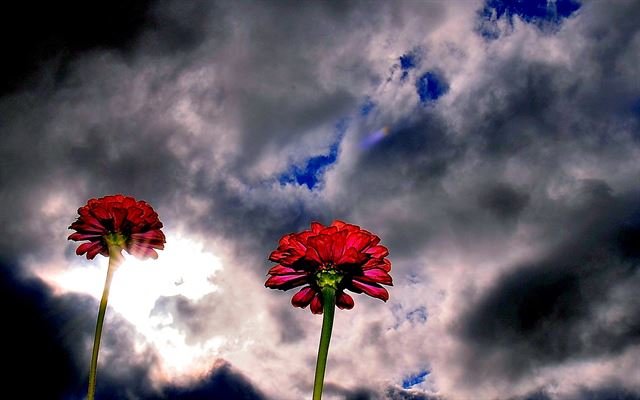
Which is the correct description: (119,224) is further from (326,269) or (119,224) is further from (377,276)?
(377,276)

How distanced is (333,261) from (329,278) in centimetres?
12

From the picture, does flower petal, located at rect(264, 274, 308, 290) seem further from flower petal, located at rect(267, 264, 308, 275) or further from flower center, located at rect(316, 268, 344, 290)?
flower center, located at rect(316, 268, 344, 290)

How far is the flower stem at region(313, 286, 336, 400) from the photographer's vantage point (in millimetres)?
2391

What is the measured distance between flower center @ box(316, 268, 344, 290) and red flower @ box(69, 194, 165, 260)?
8.51 feet

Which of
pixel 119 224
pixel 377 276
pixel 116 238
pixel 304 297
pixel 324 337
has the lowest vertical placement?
pixel 324 337

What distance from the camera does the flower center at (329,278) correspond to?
3416 millimetres

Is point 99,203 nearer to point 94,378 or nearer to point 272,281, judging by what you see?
point 94,378

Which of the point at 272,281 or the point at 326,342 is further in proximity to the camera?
the point at 272,281

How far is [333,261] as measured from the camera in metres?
3.45

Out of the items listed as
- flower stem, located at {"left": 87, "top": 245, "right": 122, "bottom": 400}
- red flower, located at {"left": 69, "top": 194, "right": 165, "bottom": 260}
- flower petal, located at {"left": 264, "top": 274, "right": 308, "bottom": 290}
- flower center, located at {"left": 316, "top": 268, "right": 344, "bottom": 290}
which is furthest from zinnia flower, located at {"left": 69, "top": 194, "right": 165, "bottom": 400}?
flower center, located at {"left": 316, "top": 268, "right": 344, "bottom": 290}

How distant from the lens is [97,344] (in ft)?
12.8

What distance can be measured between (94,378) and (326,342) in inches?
77.9

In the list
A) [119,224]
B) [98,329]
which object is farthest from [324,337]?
[119,224]

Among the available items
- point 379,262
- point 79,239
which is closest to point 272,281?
point 379,262
